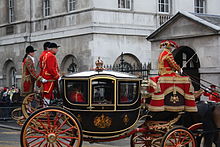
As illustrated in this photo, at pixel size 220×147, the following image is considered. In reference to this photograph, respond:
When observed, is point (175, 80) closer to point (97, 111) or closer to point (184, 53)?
point (97, 111)

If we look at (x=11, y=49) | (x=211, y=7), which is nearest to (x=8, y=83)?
(x=11, y=49)

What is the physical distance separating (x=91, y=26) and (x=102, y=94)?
55.5ft

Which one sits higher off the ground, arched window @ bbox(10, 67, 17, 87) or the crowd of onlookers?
arched window @ bbox(10, 67, 17, 87)

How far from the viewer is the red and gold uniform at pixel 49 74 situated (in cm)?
1184

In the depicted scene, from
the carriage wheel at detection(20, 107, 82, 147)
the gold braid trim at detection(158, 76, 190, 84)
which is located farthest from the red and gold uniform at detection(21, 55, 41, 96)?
the gold braid trim at detection(158, 76, 190, 84)

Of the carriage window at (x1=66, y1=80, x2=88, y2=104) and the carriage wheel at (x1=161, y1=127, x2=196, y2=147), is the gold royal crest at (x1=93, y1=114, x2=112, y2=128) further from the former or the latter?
the carriage wheel at (x1=161, y1=127, x2=196, y2=147)

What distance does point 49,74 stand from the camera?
468 inches

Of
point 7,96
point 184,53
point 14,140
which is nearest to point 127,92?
point 14,140

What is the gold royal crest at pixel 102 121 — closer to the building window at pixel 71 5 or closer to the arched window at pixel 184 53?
the arched window at pixel 184 53

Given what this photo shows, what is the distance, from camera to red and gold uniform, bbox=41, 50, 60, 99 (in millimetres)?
11844

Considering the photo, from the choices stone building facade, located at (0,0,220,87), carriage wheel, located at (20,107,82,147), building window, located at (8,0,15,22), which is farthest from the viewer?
building window, located at (8,0,15,22)

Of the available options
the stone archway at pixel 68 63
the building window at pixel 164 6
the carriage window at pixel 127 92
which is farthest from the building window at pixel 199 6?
the carriage window at pixel 127 92

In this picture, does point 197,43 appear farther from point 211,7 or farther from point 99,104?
point 211,7

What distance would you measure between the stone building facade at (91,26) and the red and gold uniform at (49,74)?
1404 centimetres
